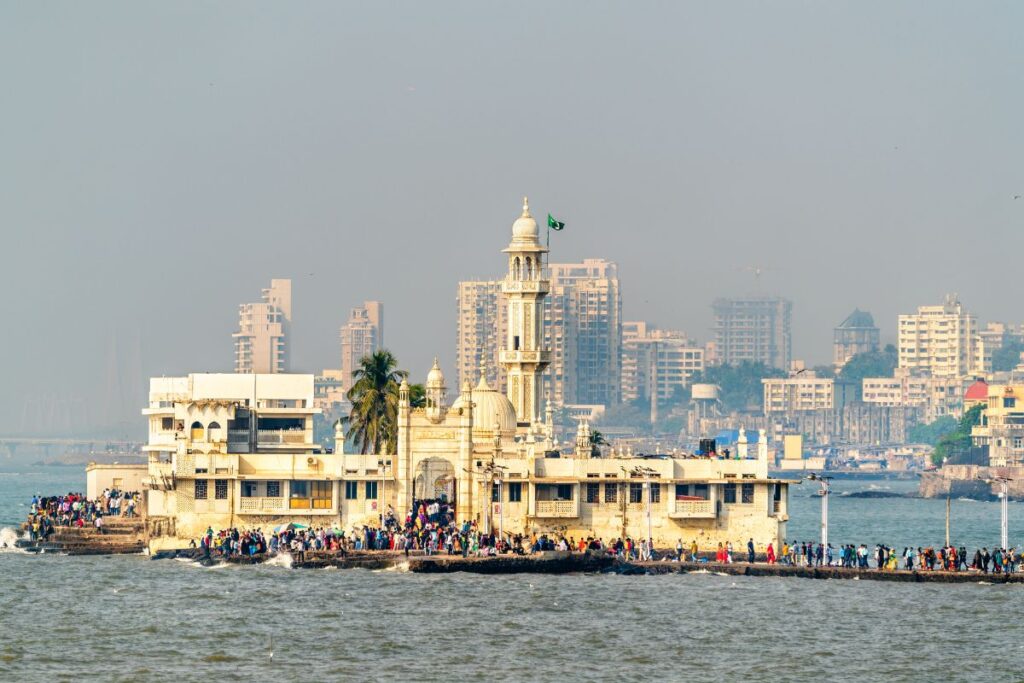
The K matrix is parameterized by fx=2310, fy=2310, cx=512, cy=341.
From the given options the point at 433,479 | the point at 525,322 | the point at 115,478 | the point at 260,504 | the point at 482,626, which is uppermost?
the point at 525,322

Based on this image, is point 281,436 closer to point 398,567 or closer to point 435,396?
point 435,396

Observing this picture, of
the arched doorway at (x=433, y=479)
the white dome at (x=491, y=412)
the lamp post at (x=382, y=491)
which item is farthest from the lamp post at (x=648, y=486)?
the lamp post at (x=382, y=491)

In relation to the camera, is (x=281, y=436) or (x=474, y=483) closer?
(x=474, y=483)

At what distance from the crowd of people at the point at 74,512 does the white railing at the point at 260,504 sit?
8.39 m

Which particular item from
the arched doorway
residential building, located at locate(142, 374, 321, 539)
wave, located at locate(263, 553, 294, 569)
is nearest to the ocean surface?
wave, located at locate(263, 553, 294, 569)

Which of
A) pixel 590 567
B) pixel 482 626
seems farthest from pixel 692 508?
pixel 482 626

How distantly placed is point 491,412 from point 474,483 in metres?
5.82

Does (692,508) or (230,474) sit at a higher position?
(230,474)

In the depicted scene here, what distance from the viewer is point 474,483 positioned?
96188mm

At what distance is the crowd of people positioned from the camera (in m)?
104

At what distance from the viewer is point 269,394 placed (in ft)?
361

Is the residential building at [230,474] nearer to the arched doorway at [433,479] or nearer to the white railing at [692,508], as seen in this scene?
the arched doorway at [433,479]

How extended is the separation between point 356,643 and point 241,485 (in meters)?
28.0

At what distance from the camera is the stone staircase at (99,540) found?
99812mm
